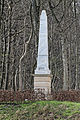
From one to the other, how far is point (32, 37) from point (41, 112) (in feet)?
55.6

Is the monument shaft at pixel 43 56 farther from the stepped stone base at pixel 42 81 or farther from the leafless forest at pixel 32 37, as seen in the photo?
the leafless forest at pixel 32 37

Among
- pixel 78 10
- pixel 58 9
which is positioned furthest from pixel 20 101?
pixel 78 10

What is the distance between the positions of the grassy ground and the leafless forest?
5.92 m

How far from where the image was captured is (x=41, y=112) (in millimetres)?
9367

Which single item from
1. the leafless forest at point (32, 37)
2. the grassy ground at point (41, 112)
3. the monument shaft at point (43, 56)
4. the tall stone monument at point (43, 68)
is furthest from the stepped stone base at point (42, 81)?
the grassy ground at point (41, 112)

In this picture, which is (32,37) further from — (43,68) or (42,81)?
(42,81)

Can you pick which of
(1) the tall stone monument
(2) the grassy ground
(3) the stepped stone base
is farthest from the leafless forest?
(2) the grassy ground

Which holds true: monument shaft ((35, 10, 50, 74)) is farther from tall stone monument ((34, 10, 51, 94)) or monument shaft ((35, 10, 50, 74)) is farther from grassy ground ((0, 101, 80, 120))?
grassy ground ((0, 101, 80, 120))

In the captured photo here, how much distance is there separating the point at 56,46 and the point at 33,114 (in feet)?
75.3

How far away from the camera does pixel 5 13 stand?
21844mm

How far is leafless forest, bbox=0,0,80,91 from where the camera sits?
58.1ft

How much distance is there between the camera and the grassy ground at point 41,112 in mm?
8883

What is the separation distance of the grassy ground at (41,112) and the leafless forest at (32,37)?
5.92 metres

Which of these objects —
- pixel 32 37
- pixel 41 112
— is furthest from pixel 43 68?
pixel 32 37
